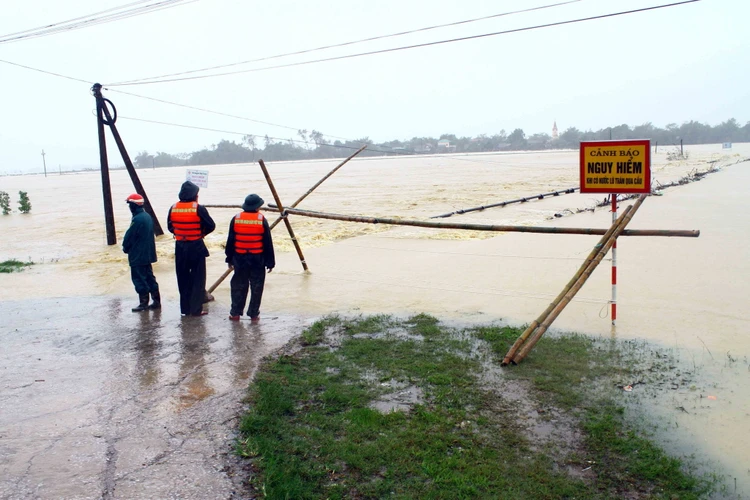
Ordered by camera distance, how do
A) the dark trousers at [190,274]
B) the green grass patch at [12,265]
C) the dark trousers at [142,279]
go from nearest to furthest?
the dark trousers at [190,274], the dark trousers at [142,279], the green grass patch at [12,265]

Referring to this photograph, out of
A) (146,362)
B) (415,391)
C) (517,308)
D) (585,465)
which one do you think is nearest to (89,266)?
(146,362)

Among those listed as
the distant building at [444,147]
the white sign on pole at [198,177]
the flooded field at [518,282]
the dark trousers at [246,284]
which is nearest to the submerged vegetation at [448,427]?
the flooded field at [518,282]

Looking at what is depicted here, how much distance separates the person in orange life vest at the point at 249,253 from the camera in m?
7.62

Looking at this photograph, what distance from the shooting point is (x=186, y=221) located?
7828 mm

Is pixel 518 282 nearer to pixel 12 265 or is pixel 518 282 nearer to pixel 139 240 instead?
pixel 139 240

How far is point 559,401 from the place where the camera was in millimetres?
5074

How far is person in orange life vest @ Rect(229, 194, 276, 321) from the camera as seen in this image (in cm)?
762

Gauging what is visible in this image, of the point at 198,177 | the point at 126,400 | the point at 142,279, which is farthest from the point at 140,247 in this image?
the point at 198,177

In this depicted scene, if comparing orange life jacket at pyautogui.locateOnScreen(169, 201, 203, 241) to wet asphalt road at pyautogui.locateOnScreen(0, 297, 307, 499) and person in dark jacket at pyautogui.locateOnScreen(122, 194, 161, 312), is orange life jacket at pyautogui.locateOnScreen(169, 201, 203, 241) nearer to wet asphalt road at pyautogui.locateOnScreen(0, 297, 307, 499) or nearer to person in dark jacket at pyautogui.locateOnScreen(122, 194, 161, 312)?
person in dark jacket at pyautogui.locateOnScreen(122, 194, 161, 312)

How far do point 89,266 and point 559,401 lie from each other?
1103cm

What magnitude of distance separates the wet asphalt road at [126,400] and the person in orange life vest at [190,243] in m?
0.31

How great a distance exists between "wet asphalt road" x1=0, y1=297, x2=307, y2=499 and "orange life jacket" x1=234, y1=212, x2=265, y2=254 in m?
0.96

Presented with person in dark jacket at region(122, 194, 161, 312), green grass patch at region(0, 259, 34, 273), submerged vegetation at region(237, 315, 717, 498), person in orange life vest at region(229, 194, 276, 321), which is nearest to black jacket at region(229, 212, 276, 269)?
person in orange life vest at region(229, 194, 276, 321)

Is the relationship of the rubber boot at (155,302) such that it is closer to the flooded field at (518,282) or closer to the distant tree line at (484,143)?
the flooded field at (518,282)
